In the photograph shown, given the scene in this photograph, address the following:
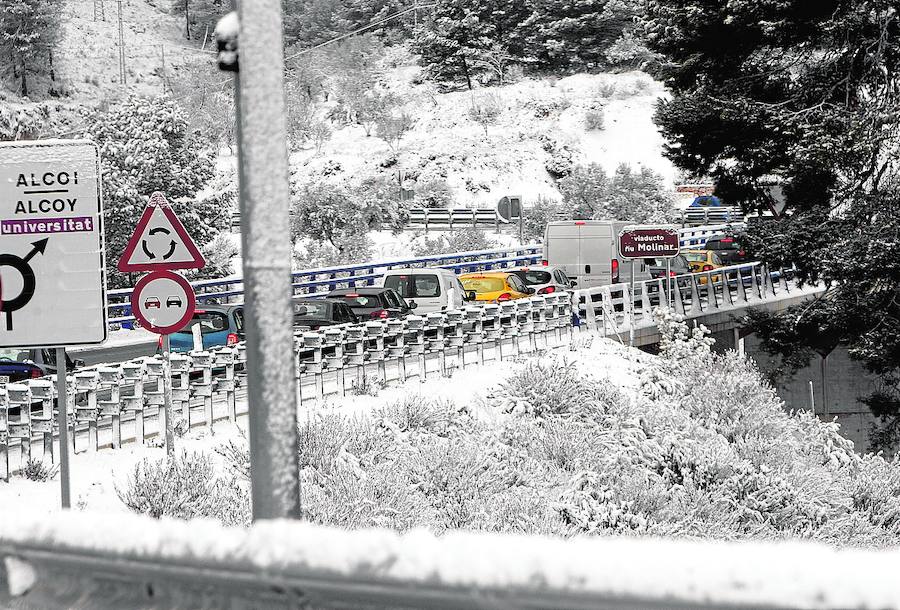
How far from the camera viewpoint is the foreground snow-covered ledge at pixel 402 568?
10.6ft

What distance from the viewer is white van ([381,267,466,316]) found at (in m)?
30.3

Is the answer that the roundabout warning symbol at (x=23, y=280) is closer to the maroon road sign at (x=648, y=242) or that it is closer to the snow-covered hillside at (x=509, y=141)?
the maroon road sign at (x=648, y=242)

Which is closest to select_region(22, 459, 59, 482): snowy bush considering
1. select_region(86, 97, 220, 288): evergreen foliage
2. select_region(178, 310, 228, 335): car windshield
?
select_region(178, 310, 228, 335): car windshield

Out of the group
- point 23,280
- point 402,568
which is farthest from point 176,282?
point 402,568

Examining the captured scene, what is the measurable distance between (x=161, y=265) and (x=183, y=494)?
2.42 metres

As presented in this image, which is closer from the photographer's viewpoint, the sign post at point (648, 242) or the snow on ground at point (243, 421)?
the snow on ground at point (243, 421)

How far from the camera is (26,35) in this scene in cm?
11981

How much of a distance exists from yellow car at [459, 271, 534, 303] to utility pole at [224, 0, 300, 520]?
26467mm

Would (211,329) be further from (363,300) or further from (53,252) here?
(53,252)

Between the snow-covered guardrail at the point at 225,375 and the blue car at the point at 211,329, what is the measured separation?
3.00 metres

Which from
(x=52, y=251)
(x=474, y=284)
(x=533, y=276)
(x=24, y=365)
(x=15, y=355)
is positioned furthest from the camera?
(x=533, y=276)

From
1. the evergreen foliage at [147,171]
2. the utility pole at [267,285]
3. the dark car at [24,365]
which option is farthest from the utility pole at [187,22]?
the utility pole at [267,285]

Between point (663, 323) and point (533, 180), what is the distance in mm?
57791

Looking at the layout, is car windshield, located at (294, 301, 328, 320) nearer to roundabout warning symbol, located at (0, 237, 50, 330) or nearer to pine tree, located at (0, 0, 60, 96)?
roundabout warning symbol, located at (0, 237, 50, 330)
